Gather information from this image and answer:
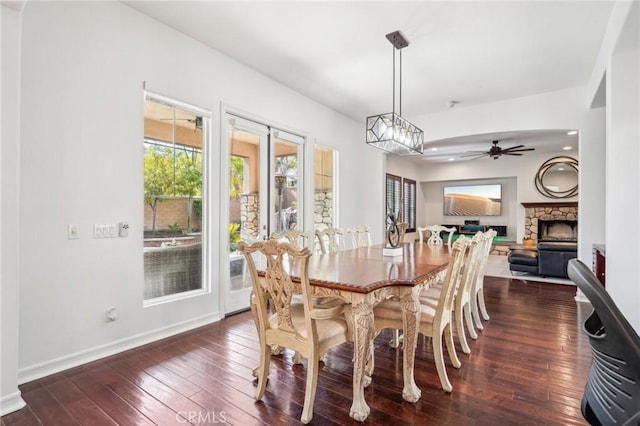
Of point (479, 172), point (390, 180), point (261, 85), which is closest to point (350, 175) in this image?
point (261, 85)

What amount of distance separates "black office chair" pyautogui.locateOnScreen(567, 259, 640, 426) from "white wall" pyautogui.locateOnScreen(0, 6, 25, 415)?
2.90 m

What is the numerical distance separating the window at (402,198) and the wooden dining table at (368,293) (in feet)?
21.7

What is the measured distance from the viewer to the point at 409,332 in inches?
85.0

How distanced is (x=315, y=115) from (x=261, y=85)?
1.25 meters

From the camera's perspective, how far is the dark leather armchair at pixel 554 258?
18.5 feet

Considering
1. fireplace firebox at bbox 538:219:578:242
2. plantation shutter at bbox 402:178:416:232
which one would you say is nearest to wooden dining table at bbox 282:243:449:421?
plantation shutter at bbox 402:178:416:232

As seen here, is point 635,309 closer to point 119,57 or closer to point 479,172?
point 119,57

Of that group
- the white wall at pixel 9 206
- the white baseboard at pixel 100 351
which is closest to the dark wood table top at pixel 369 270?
the white baseboard at pixel 100 351

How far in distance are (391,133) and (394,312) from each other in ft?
5.97

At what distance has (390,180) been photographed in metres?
9.36

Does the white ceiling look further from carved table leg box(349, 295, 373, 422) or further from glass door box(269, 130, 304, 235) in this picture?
carved table leg box(349, 295, 373, 422)

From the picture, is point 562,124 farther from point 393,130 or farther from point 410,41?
point 393,130

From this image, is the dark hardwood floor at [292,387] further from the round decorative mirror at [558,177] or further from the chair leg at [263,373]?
the round decorative mirror at [558,177]

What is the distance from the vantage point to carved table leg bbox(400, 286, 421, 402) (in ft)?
6.91
